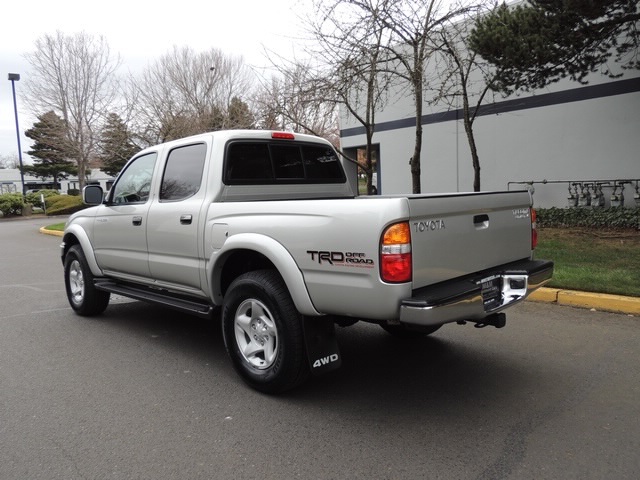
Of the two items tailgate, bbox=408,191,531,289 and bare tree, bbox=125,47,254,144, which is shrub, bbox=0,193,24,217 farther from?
tailgate, bbox=408,191,531,289

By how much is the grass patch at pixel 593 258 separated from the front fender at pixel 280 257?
4360 millimetres

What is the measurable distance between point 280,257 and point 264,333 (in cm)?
67

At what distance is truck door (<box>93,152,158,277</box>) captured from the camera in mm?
5059

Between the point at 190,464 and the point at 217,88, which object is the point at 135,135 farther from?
the point at 190,464

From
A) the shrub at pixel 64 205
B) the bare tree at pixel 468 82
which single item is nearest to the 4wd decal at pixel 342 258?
the bare tree at pixel 468 82

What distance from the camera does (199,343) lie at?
5.11 m

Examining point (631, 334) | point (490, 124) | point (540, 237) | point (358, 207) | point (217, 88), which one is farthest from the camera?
point (217, 88)

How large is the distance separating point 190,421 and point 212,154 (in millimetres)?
2222

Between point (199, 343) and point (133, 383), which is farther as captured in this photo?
point (199, 343)

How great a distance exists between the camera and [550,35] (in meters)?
8.77

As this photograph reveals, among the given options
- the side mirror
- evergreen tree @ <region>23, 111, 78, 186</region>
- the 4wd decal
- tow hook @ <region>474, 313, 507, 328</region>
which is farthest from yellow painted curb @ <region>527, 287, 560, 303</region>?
evergreen tree @ <region>23, 111, 78, 186</region>

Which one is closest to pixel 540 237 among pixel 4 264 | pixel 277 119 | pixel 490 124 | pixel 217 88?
pixel 490 124

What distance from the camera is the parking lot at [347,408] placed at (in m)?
2.83

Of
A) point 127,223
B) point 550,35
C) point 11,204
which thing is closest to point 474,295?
point 127,223
